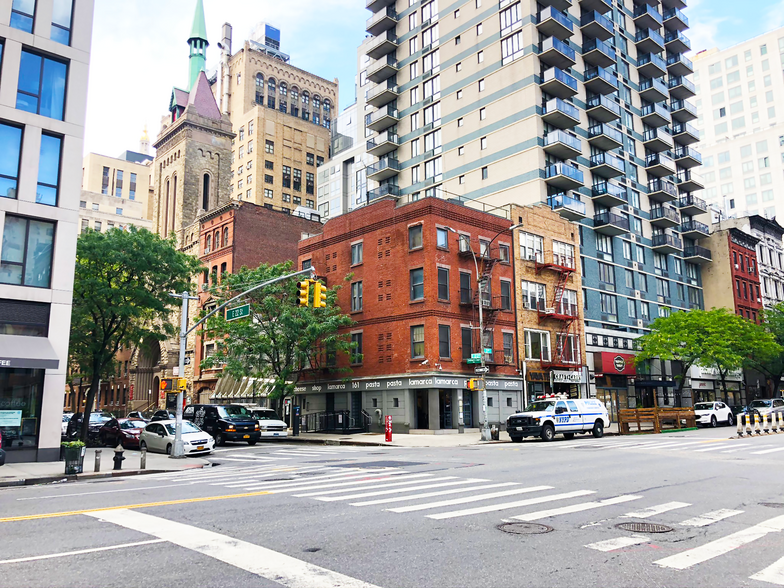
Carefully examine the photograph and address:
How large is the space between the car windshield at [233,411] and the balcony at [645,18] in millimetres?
56600

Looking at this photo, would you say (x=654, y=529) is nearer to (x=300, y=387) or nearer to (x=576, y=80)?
(x=300, y=387)

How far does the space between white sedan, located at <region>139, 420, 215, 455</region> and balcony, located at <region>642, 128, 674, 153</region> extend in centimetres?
5361

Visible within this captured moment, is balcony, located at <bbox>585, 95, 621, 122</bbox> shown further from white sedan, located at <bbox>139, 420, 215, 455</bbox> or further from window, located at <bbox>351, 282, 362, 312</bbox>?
white sedan, located at <bbox>139, 420, 215, 455</bbox>

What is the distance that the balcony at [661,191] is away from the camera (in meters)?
61.8

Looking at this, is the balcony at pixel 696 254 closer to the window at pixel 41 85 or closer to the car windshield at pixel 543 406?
the car windshield at pixel 543 406

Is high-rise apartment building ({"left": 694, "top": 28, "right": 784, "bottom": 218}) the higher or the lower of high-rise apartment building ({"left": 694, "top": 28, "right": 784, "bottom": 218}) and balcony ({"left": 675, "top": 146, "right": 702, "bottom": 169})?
the higher

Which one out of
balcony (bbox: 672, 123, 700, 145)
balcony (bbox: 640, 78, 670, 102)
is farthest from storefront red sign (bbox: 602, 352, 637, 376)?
balcony (bbox: 672, 123, 700, 145)

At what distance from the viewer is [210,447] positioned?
26344 mm

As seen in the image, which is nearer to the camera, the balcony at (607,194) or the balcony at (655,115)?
the balcony at (607,194)

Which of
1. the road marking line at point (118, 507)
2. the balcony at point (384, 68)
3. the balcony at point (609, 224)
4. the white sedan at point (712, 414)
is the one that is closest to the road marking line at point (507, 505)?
the road marking line at point (118, 507)

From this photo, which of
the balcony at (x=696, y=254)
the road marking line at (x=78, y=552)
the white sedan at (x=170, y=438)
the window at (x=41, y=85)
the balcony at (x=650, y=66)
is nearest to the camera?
the road marking line at (x=78, y=552)

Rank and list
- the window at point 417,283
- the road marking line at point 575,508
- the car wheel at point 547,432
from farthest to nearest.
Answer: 1. the window at point 417,283
2. the car wheel at point 547,432
3. the road marking line at point 575,508

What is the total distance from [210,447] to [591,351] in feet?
109

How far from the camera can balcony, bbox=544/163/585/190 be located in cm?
4891
